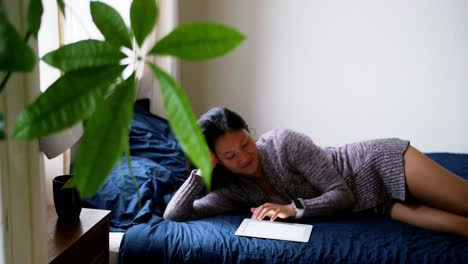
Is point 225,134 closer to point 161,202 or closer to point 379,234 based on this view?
point 161,202

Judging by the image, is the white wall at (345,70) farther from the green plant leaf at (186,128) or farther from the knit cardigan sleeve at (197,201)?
the green plant leaf at (186,128)

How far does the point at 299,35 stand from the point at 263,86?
363mm

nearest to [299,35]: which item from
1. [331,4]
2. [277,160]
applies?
[331,4]

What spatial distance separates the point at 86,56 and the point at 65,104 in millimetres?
59

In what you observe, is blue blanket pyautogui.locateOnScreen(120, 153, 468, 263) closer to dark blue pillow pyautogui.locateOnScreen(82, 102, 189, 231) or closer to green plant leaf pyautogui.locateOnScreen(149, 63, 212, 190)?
dark blue pillow pyautogui.locateOnScreen(82, 102, 189, 231)

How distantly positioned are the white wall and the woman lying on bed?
34.3 inches

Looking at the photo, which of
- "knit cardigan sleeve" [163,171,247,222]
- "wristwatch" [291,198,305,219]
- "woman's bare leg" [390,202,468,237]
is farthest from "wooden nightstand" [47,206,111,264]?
"woman's bare leg" [390,202,468,237]

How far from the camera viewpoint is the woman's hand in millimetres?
1710

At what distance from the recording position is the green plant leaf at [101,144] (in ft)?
1.64

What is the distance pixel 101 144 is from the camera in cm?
50

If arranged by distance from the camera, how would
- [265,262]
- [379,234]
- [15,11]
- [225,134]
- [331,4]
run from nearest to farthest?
[15,11]
[265,262]
[379,234]
[225,134]
[331,4]

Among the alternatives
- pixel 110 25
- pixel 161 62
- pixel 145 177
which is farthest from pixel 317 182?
pixel 110 25

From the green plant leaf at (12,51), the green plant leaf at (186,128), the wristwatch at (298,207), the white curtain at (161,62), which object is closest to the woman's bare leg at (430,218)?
the wristwatch at (298,207)

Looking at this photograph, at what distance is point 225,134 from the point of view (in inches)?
68.2
